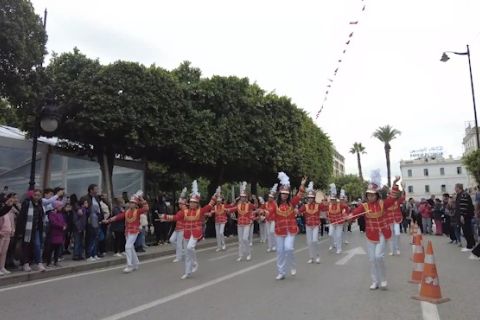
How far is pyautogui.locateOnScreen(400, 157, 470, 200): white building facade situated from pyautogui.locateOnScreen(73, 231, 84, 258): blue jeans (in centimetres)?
10488

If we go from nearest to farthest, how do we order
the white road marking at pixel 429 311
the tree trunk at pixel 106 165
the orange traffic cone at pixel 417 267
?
the white road marking at pixel 429 311, the orange traffic cone at pixel 417 267, the tree trunk at pixel 106 165

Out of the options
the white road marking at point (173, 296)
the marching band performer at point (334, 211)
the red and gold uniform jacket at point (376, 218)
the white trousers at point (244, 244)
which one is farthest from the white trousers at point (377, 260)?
the marching band performer at point (334, 211)

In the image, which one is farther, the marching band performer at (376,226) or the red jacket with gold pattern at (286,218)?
the red jacket with gold pattern at (286,218)

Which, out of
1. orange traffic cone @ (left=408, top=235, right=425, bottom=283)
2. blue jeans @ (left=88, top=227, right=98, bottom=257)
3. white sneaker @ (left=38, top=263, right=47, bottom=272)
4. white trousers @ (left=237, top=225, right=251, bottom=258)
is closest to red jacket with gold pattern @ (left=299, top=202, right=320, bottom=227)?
white trousers @ (left=237, top=225, right=251, bottom=258)

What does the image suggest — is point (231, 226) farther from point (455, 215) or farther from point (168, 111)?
point (455, 215)

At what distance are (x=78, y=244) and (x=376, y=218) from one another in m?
8.47

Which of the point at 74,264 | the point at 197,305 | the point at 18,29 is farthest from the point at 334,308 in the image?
the point at 18,29

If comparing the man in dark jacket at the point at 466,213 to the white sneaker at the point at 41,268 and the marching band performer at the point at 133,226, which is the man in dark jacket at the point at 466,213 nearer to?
the marching band performer at the point at 133,226

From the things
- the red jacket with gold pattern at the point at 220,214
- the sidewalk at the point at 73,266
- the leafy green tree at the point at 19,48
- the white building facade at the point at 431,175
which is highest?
the white building facade at the point at 431,175

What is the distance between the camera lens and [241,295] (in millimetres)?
8586

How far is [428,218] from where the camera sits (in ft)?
87.8

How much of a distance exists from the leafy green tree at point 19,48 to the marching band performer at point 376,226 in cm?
1023

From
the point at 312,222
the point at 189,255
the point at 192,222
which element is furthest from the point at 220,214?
the point at 189,255

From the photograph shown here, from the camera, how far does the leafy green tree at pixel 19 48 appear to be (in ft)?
44.6
